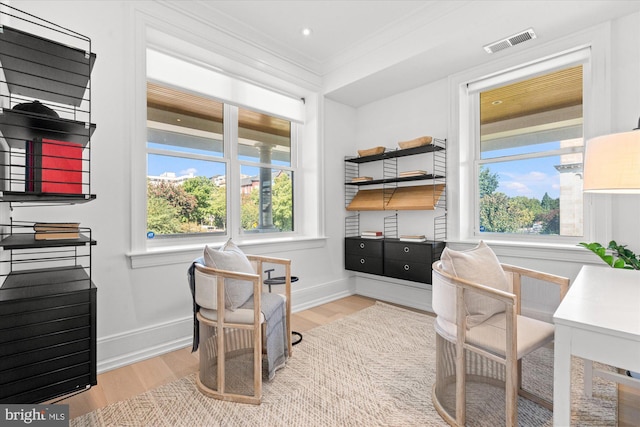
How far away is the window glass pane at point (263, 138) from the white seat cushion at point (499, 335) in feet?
8.46

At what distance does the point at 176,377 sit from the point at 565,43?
394 cm

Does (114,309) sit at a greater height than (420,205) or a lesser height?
lesser

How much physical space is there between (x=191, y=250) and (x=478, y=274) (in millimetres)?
2168

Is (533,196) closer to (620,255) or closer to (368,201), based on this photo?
(620,255)

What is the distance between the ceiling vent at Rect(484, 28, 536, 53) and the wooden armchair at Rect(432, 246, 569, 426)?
80.2 inches

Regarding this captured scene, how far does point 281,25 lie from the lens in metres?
2.96

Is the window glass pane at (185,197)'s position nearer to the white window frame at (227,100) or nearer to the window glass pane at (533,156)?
the white window frame at (227,100)

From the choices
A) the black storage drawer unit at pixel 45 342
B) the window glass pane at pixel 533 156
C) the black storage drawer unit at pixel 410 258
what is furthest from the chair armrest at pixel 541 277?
the black storage drawer unit at pixel 45 342

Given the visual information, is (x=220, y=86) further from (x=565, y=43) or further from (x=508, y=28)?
(x=565, y=43)

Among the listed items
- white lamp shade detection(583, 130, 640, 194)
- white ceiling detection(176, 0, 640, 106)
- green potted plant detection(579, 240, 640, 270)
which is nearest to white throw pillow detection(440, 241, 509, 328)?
white lamp shade detection(583, 130, 640, 194)

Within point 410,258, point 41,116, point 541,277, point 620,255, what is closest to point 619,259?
point 620,255

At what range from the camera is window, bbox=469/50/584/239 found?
8.94ft

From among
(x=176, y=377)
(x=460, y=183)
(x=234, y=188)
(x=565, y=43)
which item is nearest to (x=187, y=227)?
(x=234, y=188)

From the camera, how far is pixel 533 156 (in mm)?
2920
